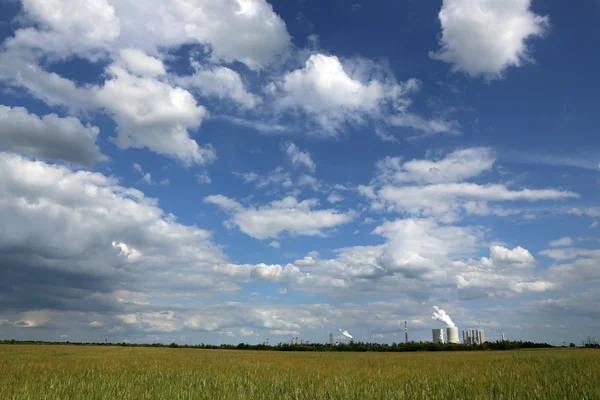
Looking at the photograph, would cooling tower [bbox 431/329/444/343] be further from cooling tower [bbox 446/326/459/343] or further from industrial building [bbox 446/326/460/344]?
cooling tower [bbox 446/326/459/343]

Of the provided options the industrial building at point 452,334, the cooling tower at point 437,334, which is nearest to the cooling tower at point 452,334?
the industrial building at point 452,334

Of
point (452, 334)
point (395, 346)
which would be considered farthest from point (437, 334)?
point (395, 346)

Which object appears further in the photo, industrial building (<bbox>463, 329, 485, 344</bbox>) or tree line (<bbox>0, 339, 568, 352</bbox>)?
industrial building (<bbox>463, 329, 485, 344</bbox>)

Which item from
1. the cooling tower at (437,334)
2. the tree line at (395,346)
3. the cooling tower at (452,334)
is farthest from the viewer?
the cooling tower at (437,334)

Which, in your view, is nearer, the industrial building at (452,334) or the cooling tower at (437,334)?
the industrial building at (452,334)

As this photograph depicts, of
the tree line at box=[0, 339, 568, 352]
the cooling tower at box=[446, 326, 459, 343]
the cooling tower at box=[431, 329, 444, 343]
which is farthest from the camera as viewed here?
the cooling tower at box=[431, 329, 444, 343]

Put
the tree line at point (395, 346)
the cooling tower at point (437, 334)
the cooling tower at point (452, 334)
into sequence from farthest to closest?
the cooling tower at point (437, 334)
the cooling tower at point (452, 334)
the tree line at point (395, 346)

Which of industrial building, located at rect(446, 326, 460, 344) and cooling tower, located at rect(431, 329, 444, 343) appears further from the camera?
cooling tower, located at rect(431, 329, 444, 343)

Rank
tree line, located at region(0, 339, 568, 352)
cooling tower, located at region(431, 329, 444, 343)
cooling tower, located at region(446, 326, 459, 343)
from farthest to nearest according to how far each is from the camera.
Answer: cooling tower, located at region(431, 329, 444, 343)
cooling tower, located at region(446, 326, 459, 343)
tree line, located at region(0, 339, 568, 352)

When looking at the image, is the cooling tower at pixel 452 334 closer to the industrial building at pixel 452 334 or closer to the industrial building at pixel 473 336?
the industrial building at pixel 452 334

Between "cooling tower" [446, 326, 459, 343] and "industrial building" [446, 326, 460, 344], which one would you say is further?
"cooling tower" [446, 326, 459, 343]

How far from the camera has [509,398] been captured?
1207cm

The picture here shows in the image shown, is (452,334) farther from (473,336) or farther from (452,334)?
(473,336)

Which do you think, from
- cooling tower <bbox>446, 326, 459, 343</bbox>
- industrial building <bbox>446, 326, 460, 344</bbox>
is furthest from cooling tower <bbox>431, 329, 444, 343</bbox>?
cooling tower <bbox>446, 326, 459, 343</bbox>
